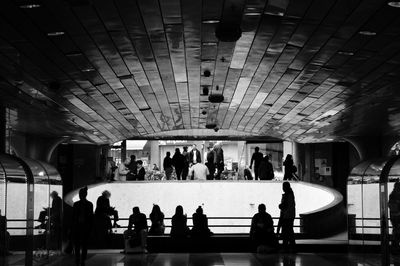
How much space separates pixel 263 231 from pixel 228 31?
8203 millimetres

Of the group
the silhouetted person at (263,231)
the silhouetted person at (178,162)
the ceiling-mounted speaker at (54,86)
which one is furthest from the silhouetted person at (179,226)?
the silhouetted person at (178,162)

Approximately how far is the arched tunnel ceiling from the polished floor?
413 cm

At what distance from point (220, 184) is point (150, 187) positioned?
3181 millimetres

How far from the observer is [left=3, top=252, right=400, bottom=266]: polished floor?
16891 mm

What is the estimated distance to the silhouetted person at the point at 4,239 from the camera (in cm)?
1478

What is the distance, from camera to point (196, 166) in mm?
33875

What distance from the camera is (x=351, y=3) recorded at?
35.1ft

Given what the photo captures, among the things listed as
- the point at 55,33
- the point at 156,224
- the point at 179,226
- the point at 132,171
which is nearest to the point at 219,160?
the point at 132,171

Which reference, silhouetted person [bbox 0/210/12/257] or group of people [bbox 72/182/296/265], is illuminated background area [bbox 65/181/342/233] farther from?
silhouetted person [bbox 0/210/12/257]

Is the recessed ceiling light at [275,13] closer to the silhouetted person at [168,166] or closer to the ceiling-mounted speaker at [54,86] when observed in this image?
the ceiling-mounted speaker at [54,86]

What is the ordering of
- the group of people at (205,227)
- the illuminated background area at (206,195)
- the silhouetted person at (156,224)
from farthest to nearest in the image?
the illuminated background area at (206,195) → the silhouetted person at (156,224) → the group of people at (205,227)

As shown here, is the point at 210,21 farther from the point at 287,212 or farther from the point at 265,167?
the point at 265,167

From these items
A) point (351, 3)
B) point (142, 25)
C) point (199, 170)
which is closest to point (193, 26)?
point (142, 25)

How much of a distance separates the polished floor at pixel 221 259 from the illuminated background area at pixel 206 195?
527 inches
